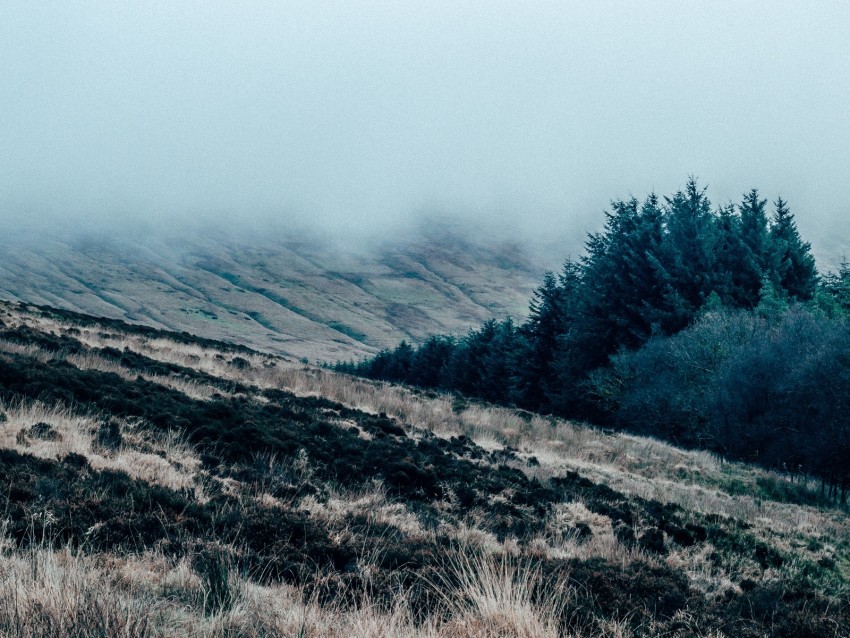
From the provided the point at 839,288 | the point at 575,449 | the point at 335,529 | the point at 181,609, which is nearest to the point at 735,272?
the point at 839,288

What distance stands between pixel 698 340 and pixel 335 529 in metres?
27.0

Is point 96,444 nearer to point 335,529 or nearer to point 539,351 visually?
point 335,529

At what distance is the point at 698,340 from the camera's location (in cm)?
3027

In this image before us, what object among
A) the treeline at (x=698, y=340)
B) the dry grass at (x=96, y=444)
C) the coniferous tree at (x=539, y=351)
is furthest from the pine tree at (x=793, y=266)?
the dry grass at (x=96, y=444)

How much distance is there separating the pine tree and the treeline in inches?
3.4

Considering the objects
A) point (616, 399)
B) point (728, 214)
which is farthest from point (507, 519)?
point (728, 214)

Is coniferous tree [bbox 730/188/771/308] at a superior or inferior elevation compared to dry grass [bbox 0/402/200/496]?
superior

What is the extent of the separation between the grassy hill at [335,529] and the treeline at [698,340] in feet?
11.5

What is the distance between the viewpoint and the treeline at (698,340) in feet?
66.5

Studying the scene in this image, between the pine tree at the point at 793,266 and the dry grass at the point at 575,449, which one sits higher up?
the pine tree at the point at 793,266

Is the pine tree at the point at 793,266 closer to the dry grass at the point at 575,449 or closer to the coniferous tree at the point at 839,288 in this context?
the coniferous tree at the point at 839,288

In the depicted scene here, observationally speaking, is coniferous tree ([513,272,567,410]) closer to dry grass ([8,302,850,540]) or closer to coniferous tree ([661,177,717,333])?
coniferous tree ([661,177,717,333])

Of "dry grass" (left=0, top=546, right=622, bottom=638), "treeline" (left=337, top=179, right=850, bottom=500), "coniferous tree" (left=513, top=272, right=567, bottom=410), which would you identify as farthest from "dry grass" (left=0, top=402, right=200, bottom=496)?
"coniferous tree" (left=513, top=272, right=567, bottom=410)

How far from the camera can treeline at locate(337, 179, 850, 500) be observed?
20.3 metres
